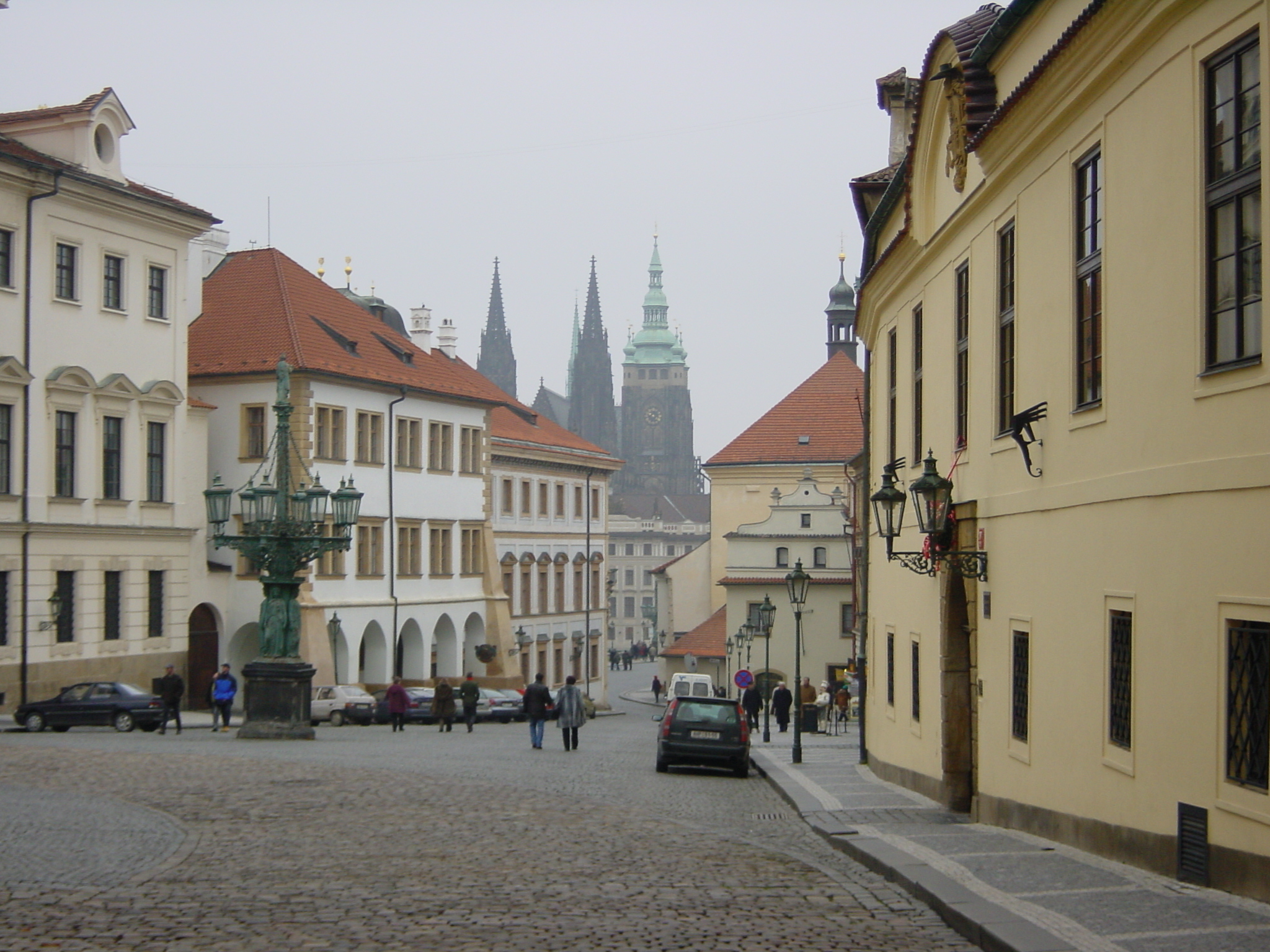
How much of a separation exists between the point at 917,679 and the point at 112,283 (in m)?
30.5

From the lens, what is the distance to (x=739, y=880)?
42.1 ft

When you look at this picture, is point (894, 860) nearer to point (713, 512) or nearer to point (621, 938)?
point (621, 938)

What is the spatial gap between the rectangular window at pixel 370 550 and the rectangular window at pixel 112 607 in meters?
12.4

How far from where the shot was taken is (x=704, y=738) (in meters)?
26.2

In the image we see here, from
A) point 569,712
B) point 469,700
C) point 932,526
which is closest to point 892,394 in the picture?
point 932,526

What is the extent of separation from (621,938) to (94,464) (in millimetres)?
36817

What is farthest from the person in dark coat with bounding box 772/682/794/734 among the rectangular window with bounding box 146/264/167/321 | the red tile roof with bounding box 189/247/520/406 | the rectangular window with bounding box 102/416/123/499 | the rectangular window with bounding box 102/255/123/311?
the rectangular window with bounding box 102/255/123/311

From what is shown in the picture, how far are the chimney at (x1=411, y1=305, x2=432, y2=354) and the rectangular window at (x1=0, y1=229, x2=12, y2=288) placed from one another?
95.8 feet

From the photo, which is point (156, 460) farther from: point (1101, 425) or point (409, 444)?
point (1101, 425)

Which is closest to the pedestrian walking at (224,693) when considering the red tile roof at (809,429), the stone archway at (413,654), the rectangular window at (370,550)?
the rectangular window at (370,550)

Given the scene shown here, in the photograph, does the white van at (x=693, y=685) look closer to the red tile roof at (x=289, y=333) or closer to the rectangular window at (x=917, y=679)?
the red tile roof at (x=289, y=333)

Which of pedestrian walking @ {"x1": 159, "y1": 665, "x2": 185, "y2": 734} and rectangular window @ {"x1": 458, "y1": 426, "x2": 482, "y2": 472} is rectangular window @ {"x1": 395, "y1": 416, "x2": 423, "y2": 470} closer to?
rectangular window @ {"x1": 458, "y1": 426, "x2": 482, "y2": 472}

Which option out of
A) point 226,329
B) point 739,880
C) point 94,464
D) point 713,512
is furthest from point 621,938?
point 713,512

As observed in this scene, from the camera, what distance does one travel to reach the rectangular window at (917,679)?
818 inches
